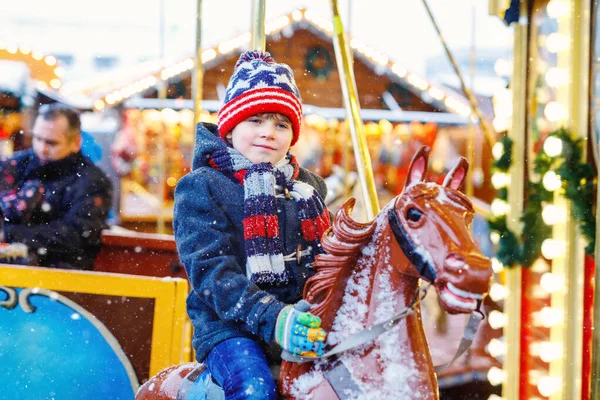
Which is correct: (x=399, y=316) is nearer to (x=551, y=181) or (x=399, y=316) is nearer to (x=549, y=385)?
(x=551, y=181)

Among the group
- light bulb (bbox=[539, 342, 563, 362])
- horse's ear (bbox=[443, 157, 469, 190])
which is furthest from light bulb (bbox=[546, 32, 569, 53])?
horse's ear (bbox=[443, 157, 469, 190])

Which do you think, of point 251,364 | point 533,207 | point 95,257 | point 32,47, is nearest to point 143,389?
point 251,364

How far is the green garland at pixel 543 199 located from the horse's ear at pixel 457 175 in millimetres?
1432

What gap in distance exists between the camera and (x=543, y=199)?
2893mm

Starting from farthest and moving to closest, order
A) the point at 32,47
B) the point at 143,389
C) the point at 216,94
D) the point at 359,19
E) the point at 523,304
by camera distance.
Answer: the point at 216,94 < the point at 32,47 < the point at 359,19 < the point at 523,304 < the point at 143,389

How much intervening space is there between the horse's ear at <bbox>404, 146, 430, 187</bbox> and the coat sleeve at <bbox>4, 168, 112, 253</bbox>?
6.71ft

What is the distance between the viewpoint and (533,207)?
9.78 feet

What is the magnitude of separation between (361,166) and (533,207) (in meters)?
1.25

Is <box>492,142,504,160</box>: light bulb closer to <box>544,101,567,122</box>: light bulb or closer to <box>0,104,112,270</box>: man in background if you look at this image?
<box>544,101,567,122</box>: light bulb

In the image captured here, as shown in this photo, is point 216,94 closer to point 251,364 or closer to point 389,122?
point 389,122

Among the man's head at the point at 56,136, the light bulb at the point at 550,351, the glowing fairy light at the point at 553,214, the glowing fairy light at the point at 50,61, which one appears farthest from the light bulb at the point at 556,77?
the glowing fairy light at the point at 50,61

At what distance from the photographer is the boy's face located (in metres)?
1.64

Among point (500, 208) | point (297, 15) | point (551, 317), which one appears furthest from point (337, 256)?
point (297, 15)

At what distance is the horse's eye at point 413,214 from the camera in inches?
49.1
